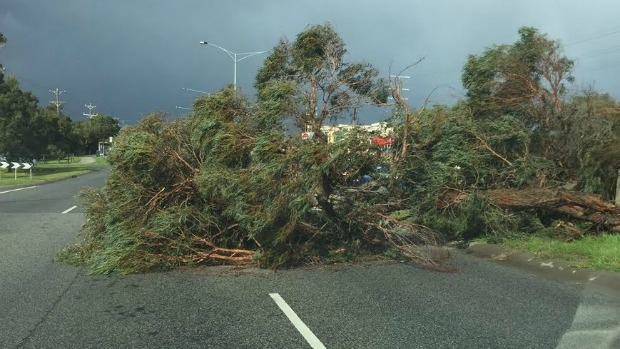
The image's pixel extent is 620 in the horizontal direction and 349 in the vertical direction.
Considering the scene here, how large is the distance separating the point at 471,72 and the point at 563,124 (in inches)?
99.4

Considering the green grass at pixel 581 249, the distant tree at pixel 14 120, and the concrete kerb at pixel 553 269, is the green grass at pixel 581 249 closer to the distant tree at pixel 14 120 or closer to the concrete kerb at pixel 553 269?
the concrete kerb at pixel 553 269

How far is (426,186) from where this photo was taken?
11047 mm

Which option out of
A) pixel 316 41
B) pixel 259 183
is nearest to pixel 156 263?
pixel 259 183

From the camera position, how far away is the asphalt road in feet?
20.4

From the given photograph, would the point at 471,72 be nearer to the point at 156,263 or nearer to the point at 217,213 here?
the point at 217,213

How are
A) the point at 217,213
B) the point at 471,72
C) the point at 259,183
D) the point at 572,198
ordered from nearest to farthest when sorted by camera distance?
the point at 259,183
the point at 217,213
the point at 572,198
the point at 471,72

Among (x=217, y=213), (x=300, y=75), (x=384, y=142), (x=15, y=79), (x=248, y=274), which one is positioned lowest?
(x=248, y=274)

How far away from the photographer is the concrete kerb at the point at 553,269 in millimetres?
8672

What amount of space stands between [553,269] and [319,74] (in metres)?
5.11

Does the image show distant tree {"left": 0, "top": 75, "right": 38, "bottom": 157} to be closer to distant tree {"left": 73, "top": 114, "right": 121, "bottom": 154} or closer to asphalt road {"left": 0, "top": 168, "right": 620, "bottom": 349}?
asphalt road {"left": 0, "top": 168, "right": 620, "bottom": 349}

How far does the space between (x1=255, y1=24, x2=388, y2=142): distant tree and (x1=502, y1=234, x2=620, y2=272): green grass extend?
373 centimetres

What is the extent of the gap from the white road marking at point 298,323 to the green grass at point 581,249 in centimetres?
483

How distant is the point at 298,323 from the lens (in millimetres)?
6848

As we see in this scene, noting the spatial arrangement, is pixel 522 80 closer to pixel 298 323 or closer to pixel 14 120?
pixel 298 323
